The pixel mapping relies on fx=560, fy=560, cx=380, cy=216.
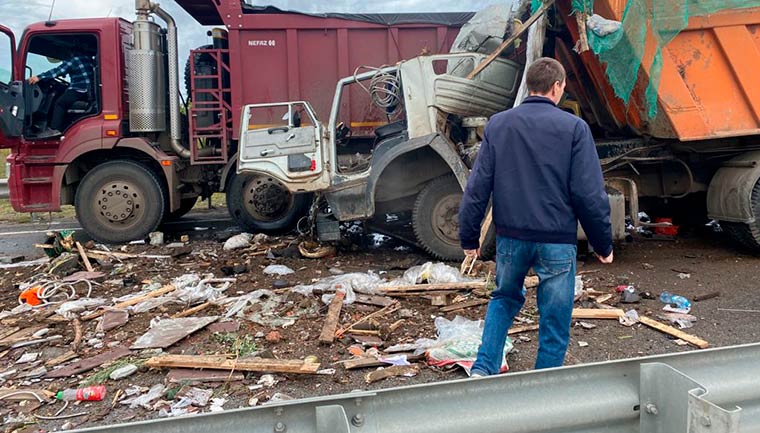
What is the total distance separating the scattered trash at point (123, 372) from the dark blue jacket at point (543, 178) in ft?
7.63

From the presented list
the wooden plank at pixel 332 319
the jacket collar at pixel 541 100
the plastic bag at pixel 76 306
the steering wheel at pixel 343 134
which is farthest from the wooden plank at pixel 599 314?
the plastic bag at pixel 76 306

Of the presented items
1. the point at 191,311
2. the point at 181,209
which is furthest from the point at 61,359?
the point at 181,209

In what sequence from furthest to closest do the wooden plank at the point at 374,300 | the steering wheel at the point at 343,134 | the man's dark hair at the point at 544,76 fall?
the steering wheel at the point at 343,134 → the wooden plank at the point at 374,300 → the man's dark hair at the point at 544,76

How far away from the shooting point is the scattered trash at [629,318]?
410cm

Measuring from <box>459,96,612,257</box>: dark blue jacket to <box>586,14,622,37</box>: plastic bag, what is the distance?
242 centimetres

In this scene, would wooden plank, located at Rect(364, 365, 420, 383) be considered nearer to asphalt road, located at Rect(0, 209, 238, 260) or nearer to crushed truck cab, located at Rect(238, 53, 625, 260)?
crushed truck cab, located at Rect(238, 53, 625, 260)

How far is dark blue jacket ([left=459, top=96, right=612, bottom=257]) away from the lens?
2.74 meters

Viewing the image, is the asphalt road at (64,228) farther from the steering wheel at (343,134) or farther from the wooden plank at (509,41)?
the wooden plank at (509,41)

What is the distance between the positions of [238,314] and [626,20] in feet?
Result: 13.6

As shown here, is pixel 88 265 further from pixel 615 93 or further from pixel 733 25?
pixel 733 25

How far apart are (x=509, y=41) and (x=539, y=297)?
357cm

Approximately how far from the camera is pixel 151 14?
298 inches

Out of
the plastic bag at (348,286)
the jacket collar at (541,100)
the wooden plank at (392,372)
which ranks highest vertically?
the jacket collar at (541,100)

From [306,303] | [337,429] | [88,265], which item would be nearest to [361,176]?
[306,303]
